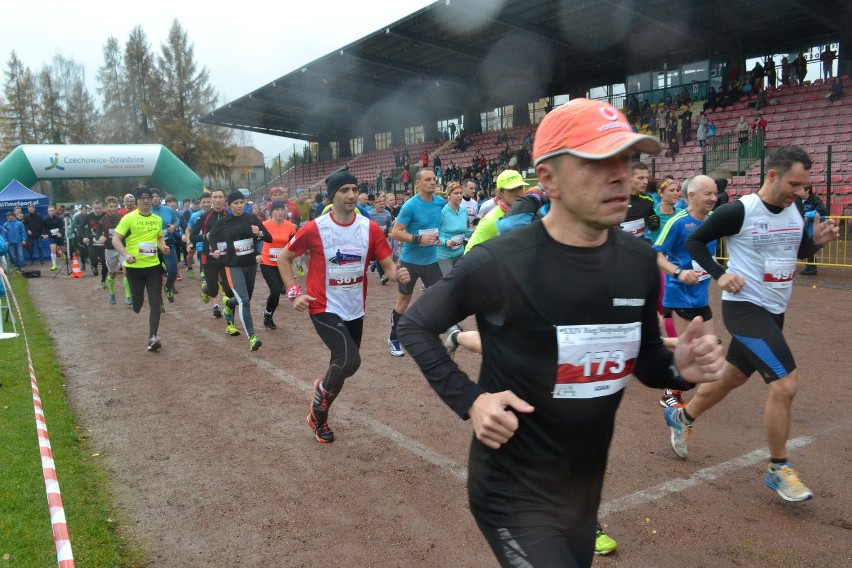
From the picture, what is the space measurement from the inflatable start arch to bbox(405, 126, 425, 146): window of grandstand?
16.0 metres

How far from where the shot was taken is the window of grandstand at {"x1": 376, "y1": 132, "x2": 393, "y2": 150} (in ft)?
150

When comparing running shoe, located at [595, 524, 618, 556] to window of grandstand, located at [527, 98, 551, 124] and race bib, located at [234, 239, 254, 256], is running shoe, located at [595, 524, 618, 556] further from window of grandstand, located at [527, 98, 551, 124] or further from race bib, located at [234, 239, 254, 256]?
window of grandstand, located at [527, 98, 551, 124]

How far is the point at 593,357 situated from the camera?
199 cm

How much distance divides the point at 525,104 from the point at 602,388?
36.0m

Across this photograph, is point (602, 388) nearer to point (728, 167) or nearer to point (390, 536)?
point (390, 536)

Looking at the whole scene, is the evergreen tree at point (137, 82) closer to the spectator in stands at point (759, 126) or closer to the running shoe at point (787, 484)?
the spectator in stands at point (759, 126)

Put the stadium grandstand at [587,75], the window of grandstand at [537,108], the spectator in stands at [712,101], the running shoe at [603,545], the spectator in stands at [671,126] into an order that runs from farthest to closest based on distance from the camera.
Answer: the window of grandstand at [537,108]
the spectator in stands at [712,101]
the spectator in stands at [671,126]
the stadium grandstand at [587,75]
the running shoe at [603,545]

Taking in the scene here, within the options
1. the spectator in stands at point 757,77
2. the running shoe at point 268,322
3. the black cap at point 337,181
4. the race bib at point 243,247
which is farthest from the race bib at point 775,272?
the spectator in stands at point 757,77

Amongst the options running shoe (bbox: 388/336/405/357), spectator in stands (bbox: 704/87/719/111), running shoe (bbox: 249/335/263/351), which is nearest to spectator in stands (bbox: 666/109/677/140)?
Result: spectator in stands (bbox: 704/87/719/111)

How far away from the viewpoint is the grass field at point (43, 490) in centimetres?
367

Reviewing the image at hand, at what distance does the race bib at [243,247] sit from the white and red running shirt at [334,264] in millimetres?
3871

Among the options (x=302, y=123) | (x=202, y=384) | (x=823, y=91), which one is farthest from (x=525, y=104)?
(x=202, y=384)

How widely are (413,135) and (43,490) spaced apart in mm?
40985

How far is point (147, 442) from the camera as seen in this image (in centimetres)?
550
